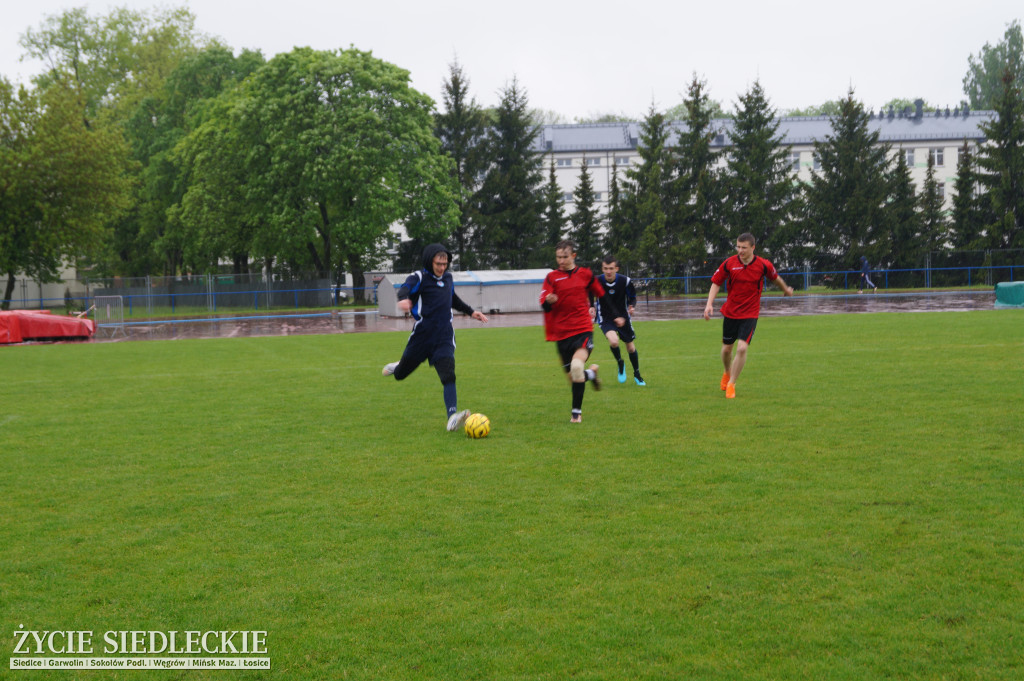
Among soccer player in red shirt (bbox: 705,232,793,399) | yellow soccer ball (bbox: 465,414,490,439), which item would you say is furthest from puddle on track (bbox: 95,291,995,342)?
yellow soccer ball (bbox: 465,414,490,439)

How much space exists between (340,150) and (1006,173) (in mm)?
39424

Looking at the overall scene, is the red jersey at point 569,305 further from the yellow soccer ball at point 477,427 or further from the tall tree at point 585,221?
the tall tree at point 585,221

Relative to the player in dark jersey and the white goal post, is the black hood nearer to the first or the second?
the player in dark jersey

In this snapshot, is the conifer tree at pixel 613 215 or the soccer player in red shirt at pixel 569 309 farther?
the conifer tree at pixel 613 215

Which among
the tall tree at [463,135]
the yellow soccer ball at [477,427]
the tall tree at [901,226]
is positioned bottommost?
the yellow soccer ball at [477,427]

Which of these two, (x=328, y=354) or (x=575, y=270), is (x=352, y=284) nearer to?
(x=328, y=354)

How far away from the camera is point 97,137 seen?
4616 cm

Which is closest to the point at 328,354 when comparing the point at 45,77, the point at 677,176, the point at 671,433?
the point at 671,433

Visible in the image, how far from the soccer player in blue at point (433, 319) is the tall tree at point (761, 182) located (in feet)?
158

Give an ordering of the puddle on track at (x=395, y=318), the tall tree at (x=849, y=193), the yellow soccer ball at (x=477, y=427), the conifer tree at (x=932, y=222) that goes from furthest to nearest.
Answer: the conifer tree at (x=932, y=222) < the tall tree at (x=849, y=193) < the puddle on track at (x=395, y=318) < the yellow soccer ball at (x=477, y=427)

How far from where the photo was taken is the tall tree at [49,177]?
4400 cm

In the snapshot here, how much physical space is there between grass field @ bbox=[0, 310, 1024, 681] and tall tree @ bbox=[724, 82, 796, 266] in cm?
4505

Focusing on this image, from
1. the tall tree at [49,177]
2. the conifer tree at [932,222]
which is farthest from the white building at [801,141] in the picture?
the tall tree at [49,177]

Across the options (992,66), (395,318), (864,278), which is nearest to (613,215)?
(864,278)
